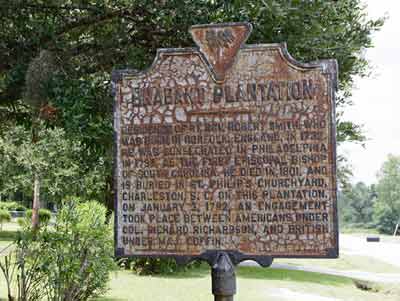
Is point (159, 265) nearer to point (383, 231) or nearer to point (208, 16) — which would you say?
point (208, 16)

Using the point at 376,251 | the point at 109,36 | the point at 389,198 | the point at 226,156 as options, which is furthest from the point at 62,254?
the point at 389,198

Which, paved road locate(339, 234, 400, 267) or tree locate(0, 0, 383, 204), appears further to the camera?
paved road locate(339, 234, 400, 267)

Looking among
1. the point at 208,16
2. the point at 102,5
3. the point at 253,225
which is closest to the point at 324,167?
the point at 253,225

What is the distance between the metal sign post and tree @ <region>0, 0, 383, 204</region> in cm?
123

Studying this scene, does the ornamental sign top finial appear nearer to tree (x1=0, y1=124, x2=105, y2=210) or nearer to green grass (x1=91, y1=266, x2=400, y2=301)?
green grass (x1=91, y1=266, x2=400, y2=301)

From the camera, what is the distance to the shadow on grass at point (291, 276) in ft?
61.7

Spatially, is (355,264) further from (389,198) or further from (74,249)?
(389,198)

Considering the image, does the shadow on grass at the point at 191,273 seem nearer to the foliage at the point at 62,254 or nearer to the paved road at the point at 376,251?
the foliage at the point at 62,254

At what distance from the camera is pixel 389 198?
3511 inches

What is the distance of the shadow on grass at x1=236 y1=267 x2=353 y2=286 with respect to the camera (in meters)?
18.8

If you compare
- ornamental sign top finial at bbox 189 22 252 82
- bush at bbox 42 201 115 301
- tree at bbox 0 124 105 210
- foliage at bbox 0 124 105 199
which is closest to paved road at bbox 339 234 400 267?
tree at bbox 0 124 105 210

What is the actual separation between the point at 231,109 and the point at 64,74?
2.87 metres

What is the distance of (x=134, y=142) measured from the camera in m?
6.69

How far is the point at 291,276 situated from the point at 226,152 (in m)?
14.2
